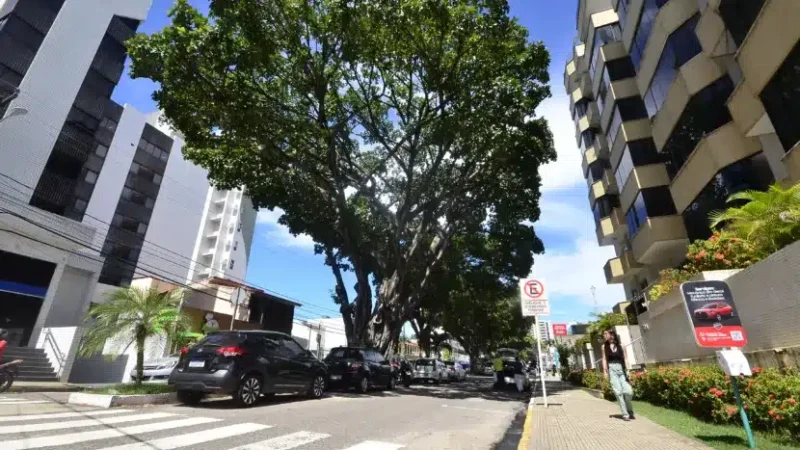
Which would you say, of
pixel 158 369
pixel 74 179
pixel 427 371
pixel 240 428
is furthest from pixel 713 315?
pixel 74 179

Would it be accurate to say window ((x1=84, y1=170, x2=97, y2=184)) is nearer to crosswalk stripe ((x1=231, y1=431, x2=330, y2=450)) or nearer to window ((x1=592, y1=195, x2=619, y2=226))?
crosswalk stripe ((x1=231, y1=431, x2=330, y2=450))

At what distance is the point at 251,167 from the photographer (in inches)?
666

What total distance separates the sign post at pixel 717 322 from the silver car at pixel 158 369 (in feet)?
59.1

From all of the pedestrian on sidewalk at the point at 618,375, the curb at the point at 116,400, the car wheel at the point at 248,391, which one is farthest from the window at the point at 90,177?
the pedestrian on sidewalk at the point at 618,375

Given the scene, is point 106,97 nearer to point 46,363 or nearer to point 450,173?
point 46,363

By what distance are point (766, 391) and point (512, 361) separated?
1732 centimetres

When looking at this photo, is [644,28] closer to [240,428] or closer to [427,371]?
[240,428]

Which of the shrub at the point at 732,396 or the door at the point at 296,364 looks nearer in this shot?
the shrub at the point at 732,396

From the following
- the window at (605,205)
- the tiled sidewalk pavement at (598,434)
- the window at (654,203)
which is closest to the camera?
the tiled sidewalk pavement at (598,434)

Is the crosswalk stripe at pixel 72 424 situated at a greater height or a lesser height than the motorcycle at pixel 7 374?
lesser

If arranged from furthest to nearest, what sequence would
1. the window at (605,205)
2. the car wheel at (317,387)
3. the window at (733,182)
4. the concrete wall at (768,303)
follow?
the window at (605,205) → the window at (733,182) → the car wheel at (317,387) → the concrete wall at (768,303)

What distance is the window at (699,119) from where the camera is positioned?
538 inches

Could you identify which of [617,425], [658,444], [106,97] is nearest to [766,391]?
[658,444]

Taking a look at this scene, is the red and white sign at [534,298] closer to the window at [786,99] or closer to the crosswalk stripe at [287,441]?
the window at [786,99]
